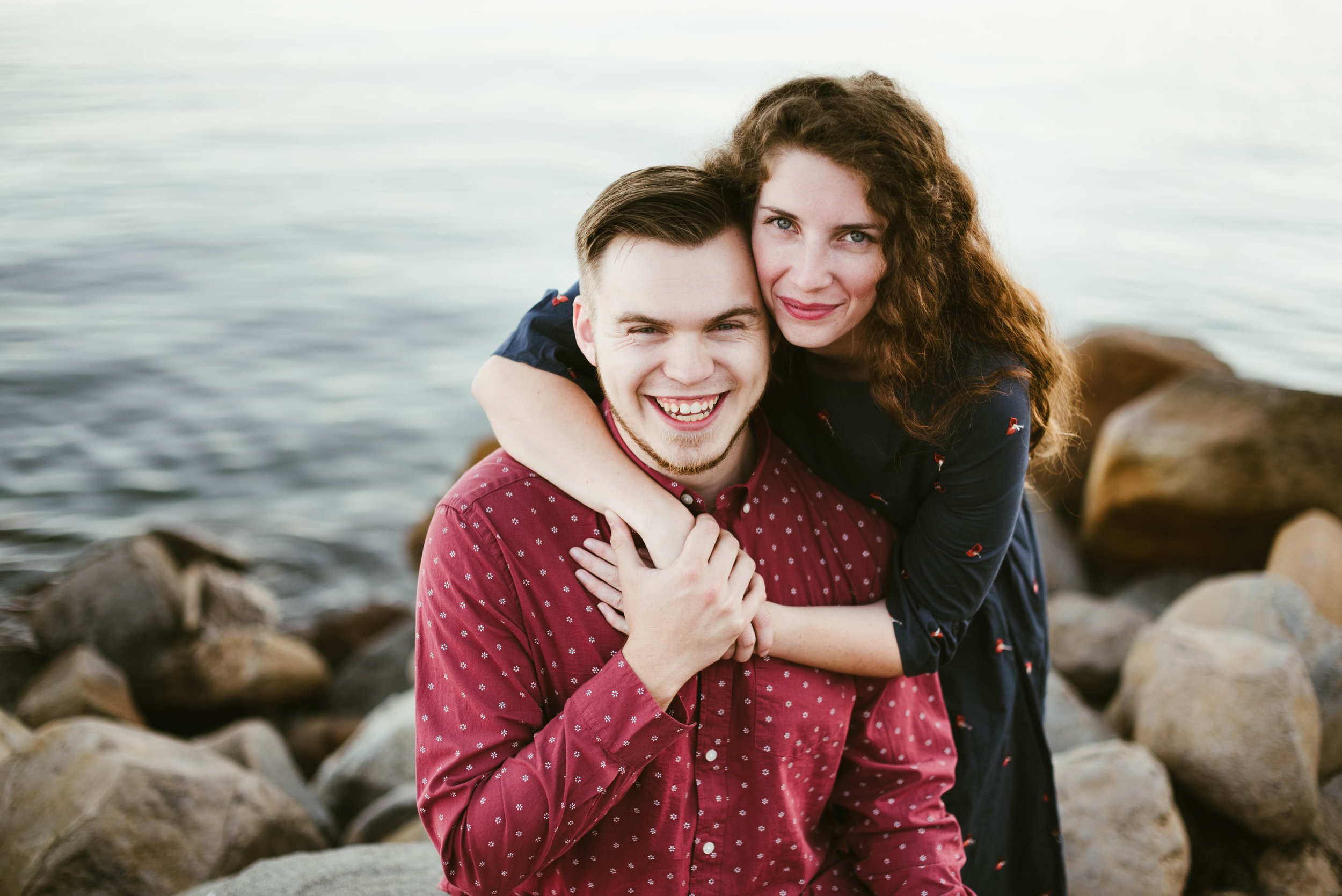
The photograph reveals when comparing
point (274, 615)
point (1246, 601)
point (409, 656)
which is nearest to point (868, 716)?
point (1246, 601)

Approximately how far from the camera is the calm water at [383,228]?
8375 millimetres

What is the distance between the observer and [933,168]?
2195 millimetres

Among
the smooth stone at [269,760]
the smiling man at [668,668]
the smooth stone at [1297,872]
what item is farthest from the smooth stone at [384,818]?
the smooth stone at [1297,872]

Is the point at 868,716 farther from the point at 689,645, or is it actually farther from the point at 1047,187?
the point at 1047,187

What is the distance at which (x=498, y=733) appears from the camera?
1885 mm

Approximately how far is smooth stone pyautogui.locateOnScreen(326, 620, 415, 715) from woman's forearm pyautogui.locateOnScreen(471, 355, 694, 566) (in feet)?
12.1

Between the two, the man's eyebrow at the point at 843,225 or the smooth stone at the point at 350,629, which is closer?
the man's eyebrow at the point at 843,225

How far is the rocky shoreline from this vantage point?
299 centimetres

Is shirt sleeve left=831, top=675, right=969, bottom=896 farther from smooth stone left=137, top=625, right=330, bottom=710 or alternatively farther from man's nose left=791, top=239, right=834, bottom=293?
smooth stone left=137, top=625, right=330, bottom=710

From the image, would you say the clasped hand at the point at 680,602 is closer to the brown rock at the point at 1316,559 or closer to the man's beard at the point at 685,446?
the man's beard at the point at 685,446

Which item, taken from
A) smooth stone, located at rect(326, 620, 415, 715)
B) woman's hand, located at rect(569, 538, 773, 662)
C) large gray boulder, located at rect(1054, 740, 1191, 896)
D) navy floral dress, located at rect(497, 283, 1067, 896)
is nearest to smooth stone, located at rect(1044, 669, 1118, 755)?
large gray boulder, located at rect(1054, 740, 1191, 896)

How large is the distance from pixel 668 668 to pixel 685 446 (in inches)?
18.3

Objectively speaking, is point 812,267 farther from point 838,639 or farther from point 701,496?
point 838,639

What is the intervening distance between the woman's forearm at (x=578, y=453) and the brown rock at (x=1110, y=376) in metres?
5.08
